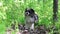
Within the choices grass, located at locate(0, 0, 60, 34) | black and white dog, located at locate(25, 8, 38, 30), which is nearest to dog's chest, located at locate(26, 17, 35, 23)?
black and white dog, located at locate(25, 8, 38, 30)

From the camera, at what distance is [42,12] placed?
4.56 meters

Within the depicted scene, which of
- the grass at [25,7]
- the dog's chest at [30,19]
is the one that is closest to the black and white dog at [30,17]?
the dog's chest at [30,19]

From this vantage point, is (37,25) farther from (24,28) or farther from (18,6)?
(18,6)

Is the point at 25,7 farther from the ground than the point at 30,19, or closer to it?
farther from the ground

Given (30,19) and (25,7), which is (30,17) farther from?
(25,7)

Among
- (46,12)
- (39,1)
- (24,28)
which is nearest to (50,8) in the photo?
Answer: (46,12)

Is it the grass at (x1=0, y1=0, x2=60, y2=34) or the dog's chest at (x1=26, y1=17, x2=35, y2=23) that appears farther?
the grass at (x1=0, y1=0, x2=60, y2=34)

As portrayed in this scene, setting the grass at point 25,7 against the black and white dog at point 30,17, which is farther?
the grass at point 25,7

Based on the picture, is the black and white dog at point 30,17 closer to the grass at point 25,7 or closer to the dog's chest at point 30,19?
the dog's chest at point 30,19

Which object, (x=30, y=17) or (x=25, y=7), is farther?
(x=25, y=7)

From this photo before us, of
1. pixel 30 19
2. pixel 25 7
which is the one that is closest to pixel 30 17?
pixel 30 19

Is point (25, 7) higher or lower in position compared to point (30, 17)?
higher

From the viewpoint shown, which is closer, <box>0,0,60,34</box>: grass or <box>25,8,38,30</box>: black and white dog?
<box>25,8,38,30</box>: black and white dog

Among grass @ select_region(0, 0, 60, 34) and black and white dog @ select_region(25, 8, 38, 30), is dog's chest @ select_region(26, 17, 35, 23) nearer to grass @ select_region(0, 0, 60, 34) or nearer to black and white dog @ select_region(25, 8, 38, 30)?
black and white dog @ select_region(25, 8, 38, 30)
